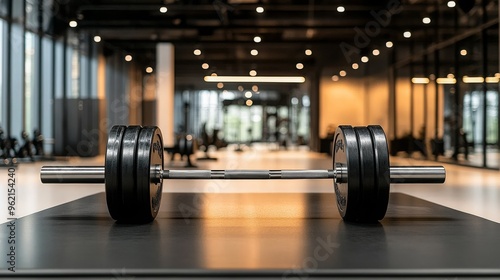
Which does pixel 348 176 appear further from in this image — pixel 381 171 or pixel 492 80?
pixel 492 80

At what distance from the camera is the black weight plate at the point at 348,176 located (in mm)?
3586

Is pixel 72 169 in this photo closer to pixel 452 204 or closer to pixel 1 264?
pixel 1 264

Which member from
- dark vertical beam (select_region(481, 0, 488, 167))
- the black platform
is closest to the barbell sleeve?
the black platform

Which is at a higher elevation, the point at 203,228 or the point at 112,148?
the point at 112,148

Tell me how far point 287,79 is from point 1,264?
18661 mm

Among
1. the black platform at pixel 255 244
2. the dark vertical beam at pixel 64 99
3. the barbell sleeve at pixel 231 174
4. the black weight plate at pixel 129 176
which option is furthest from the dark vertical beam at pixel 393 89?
the black weight plate at pixel 129 176

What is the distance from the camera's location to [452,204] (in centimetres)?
497

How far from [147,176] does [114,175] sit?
213 mm

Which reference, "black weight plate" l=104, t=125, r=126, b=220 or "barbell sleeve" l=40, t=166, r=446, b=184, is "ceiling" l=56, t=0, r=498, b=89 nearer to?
"barbell sleeve" l=40, t=166, r=446, b=184

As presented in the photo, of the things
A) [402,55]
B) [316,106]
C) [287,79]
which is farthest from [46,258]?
[287,79]

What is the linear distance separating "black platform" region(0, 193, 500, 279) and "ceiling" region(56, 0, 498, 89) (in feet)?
23.3

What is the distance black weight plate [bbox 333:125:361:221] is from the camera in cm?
359

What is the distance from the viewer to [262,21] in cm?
1300

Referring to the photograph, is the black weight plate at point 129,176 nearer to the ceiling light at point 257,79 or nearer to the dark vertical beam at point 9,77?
the dark vertical beam at point 9,77
